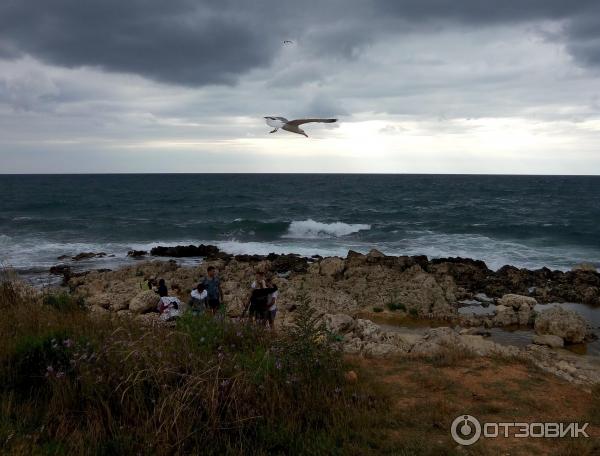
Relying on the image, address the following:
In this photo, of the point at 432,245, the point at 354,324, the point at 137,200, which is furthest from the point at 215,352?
the point at 137,200

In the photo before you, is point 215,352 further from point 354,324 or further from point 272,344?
point 354,324

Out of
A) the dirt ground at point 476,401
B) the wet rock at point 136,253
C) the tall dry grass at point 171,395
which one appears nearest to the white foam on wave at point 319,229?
the wet rock at point 136,253

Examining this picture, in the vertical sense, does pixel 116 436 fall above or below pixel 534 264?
above

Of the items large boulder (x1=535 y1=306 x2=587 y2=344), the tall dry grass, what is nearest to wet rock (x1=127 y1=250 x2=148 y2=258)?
large boulder (x1=535 y1=306 x2=587 y2=344)

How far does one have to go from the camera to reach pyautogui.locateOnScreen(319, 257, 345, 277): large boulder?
68.0ft

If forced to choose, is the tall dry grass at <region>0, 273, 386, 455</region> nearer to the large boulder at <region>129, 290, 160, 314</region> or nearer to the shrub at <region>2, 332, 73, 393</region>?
the shrub at <region>2, 332, 73, 393</region>

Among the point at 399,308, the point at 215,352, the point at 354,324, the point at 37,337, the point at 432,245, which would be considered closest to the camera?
the point at 37,337

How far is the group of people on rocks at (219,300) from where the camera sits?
372 inches

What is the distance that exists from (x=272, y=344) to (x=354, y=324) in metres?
6.48

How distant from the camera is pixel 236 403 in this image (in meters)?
4.68

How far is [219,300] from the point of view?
10.8 metres

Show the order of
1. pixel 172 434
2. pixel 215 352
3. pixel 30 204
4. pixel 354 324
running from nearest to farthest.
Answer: pixel 172 434
pixel 215 352
pixel 354 324
pixel 30 204

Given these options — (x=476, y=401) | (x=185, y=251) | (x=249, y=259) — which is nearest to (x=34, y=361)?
(x=476, y=401)

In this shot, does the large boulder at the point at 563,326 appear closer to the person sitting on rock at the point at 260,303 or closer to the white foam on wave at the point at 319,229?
the person sitting on rock at the point at 260,303
